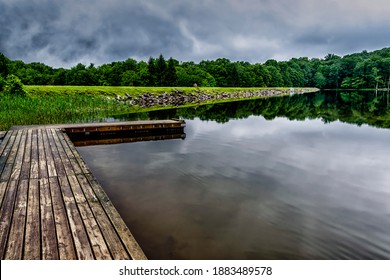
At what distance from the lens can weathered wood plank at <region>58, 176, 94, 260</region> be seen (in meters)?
2.95

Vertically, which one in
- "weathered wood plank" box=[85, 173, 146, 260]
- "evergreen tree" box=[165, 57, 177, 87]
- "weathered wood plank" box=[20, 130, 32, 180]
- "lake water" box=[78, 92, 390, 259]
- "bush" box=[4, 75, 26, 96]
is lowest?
"lake water" box=[78, 92, 390, 259]

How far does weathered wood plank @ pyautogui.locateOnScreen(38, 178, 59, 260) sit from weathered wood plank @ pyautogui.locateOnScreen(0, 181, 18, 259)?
0.38m

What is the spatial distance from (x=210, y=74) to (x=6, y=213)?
76789mm

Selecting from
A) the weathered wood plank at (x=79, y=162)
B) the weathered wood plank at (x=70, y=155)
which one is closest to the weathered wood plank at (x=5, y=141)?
the weathered wood plank at (x=70, y=155)

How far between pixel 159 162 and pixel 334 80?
11164 centimetres

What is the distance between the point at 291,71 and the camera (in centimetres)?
10888

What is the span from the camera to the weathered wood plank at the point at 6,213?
10.2ft

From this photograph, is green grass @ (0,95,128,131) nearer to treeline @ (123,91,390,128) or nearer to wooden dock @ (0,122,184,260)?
treeline @ (123,91,390,128)

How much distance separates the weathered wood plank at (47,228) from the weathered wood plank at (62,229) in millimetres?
49

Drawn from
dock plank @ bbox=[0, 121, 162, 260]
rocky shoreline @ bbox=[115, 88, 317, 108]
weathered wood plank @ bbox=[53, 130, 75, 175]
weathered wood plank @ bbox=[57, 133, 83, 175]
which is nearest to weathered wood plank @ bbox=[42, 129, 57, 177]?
dock plank @ bbox=[0, 121, 162, 260]

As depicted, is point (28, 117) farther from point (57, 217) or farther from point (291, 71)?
point (291, 71)

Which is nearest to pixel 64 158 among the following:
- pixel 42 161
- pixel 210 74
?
pixel 42 161

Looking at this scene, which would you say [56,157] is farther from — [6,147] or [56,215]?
[56,215]

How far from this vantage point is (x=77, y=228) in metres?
3.47
